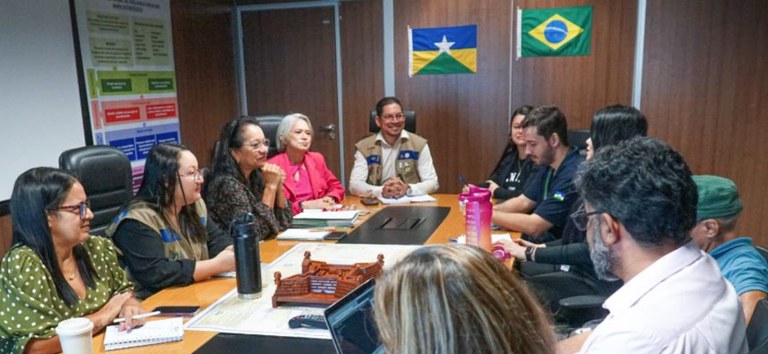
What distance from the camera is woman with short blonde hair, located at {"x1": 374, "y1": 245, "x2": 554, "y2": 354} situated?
0.73 metres

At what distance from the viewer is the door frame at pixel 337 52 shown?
4898mm

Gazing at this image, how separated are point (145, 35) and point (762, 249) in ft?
12.6

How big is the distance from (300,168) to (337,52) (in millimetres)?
1951

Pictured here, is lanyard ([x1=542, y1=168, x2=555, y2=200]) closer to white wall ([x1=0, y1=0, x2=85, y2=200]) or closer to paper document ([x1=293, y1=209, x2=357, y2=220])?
paper document ([x1=293, y1=209, x2=357, y2=220])

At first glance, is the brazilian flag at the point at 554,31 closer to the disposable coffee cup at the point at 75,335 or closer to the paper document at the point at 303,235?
the paper document at the point at 303,235

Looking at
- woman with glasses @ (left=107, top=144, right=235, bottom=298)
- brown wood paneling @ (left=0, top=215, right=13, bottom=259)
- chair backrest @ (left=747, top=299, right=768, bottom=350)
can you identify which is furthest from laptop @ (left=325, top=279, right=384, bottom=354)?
brown wood paneling @ (left=0, top=215, right=13, bottom=259)

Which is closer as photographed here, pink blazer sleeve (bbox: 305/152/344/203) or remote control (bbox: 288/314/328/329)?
remote control (bbox: 288/314/328/329)

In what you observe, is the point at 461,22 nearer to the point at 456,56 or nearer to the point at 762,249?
the point at 456,56

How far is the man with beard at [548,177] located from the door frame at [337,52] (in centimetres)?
268

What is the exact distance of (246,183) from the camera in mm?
2662

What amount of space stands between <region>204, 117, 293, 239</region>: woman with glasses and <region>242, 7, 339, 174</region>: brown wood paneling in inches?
92.4

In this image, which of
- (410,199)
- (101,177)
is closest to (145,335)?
(101,177)

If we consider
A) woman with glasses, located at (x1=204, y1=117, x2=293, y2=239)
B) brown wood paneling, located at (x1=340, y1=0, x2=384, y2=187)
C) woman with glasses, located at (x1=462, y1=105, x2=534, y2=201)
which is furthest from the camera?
brown wood paneling, located at (x1=340, y1=0, x2=384, y2=187)

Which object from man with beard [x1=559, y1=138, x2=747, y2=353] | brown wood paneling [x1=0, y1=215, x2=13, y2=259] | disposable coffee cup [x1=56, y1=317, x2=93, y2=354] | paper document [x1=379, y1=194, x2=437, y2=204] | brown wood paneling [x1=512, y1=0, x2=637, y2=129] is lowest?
brown wood paneling [x1=0, y1=215, x2=13, y2=259]
